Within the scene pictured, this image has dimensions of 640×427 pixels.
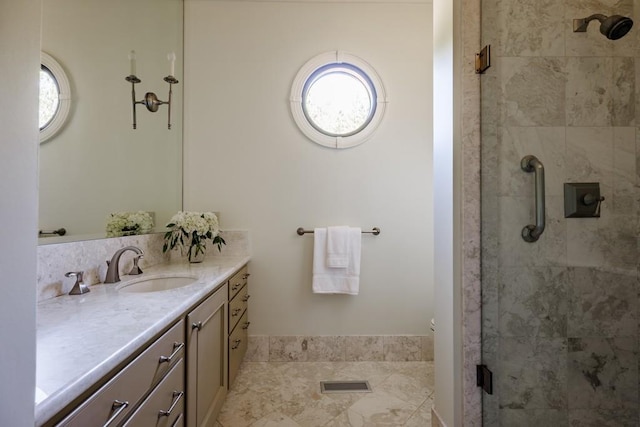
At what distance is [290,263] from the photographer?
89.7 inches

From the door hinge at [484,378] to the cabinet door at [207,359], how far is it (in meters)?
1.17

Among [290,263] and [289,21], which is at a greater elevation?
[289,21]

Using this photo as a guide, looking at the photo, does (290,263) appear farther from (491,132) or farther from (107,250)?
(491,132)

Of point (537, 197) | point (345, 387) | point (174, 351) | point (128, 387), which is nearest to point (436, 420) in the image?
point (345, 387)

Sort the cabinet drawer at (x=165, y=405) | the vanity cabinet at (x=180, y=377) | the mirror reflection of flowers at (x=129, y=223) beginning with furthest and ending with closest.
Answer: the mirror reflection of flowers at (x=129, y=223) < the cabinet drawer at (x=165, y=405) < the vanity cabinet at (x=180, y=377)

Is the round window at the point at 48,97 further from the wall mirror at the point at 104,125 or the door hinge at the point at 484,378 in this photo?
the door hinge at the point at 484,378

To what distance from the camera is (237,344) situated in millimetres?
1863

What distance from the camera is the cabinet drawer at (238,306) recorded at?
5.70 feet

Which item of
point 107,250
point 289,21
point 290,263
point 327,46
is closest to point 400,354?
point 290,263

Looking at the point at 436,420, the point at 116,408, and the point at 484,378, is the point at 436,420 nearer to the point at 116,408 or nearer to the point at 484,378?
the point at 484,378

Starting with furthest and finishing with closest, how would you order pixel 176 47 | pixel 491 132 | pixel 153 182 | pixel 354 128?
pixel 354 128, pixel 176 47, pixel 153 182, pixel 491 132

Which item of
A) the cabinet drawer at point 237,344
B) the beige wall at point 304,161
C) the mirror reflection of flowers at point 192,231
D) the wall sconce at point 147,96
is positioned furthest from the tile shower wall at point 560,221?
the wall sconce at point 147,96

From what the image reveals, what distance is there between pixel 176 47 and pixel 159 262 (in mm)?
1571

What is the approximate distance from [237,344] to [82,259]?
1.00 metres
